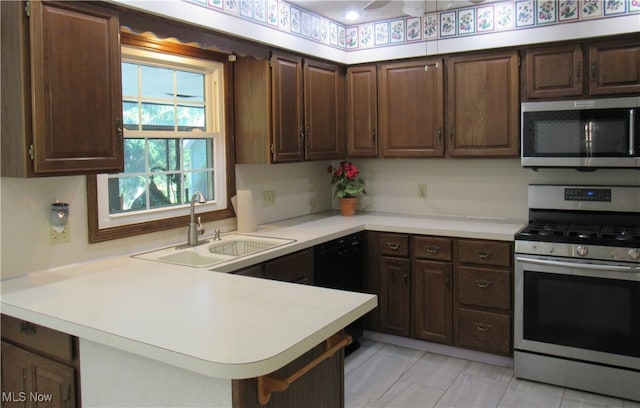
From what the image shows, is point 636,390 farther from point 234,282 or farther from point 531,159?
point 234,282

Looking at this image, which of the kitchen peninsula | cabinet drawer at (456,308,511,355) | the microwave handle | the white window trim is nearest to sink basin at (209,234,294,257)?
the white window trim

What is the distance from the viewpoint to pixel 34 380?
209cm

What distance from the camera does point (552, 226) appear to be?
11.2ft

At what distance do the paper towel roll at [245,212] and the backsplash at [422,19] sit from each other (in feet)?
3.46

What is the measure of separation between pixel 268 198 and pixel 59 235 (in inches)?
63.7

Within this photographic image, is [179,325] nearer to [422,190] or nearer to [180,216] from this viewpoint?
[180,216]

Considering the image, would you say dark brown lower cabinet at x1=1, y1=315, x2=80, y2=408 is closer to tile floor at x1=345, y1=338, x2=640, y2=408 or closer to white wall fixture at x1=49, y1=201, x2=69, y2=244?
white wall fixture at x1=49, y1=201, x2=69, y2=244

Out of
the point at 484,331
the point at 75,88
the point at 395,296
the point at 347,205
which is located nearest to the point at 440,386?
the point at 484,331

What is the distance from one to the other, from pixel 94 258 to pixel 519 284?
2401mm

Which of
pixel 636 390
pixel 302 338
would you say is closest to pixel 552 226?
pixel 636 390

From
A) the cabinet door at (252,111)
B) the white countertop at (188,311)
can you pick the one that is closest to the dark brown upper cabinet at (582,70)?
the cabinet door at (252,111)

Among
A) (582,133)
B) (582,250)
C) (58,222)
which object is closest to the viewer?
(58,222)

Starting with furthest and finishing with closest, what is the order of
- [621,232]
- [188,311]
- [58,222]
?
[621,232]
[58,222]
[188,311]

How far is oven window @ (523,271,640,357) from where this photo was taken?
9.65ft
